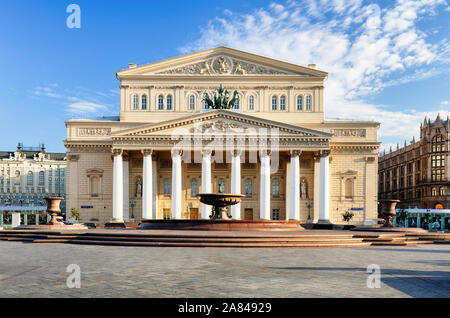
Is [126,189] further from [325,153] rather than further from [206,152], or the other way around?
[325,153]

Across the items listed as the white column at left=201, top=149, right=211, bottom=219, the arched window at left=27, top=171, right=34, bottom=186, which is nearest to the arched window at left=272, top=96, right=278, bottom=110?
the white column at left=201, top=149, right=211, bottom=219

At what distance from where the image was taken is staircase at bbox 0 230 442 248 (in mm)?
21938

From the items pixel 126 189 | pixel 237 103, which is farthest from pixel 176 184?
pixel 237 103

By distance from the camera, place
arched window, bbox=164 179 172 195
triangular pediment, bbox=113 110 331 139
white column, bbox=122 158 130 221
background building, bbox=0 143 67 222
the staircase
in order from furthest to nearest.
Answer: background building, bbox=0 143 67 222
arched window, bbox=164 179 172 195
white column, bbox=122 158 130 221
triangular pediment, bbox=113 110 331 139
the staircase

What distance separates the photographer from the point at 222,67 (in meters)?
59.4

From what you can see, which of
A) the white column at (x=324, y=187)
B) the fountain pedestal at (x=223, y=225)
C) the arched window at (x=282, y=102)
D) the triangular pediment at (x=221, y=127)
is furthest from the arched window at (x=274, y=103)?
the fountain pedestal at (x=223, y=225)

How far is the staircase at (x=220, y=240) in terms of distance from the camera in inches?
864

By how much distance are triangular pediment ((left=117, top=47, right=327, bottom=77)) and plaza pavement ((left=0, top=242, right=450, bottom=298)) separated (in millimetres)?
43149

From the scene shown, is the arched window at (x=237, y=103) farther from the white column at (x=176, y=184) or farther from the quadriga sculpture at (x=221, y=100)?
the white column at (x=176, y=184)

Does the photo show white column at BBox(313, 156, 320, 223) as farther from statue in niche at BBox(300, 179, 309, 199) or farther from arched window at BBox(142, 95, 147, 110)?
arched window at BBox(142, 95, 147, 110)

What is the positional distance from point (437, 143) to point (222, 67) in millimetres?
58562

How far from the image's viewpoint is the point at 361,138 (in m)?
57.2

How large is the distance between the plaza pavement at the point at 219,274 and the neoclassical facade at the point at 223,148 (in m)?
33.5
